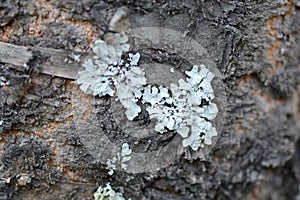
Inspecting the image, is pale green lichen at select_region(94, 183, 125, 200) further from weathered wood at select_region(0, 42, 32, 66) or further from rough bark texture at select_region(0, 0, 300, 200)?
weathered wood at select_region(0, 42, 32, 66)

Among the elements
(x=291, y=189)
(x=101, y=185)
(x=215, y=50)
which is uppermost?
(x=215, y=50)

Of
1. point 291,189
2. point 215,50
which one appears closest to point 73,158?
point 215,50

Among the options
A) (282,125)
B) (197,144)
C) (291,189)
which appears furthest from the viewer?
(291,189)

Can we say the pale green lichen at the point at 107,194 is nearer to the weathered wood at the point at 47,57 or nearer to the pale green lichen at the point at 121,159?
the pale green lichen at the point at 121,159

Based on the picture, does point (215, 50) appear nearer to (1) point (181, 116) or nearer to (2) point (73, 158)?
(1) point (181, 116)

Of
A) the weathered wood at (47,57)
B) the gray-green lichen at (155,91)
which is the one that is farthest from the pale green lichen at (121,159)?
the weathered wood at (47,57)

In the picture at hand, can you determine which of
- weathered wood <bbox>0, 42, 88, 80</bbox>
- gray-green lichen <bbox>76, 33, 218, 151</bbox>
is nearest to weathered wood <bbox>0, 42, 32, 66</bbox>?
weathered wood <bbox>0, 42, 88, 80</bbox>

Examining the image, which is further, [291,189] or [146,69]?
[291,189]

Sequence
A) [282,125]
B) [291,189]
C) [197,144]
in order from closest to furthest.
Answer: [197,144] → [282,125] → [291,189]
